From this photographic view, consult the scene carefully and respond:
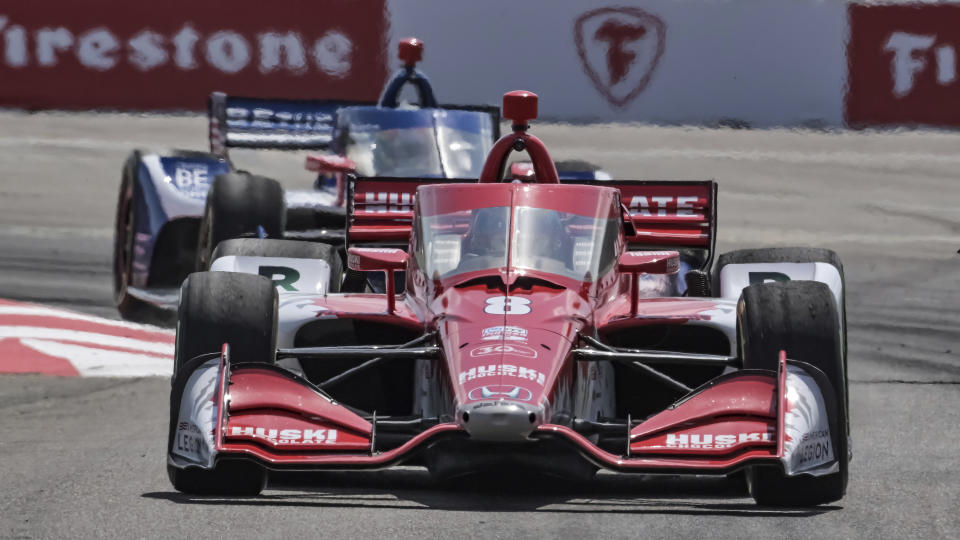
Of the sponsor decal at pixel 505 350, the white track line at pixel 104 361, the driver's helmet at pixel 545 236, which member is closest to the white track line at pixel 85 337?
the white track line at pixel 104 361

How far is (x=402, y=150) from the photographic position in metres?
13.9

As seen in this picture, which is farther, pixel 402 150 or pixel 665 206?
pixel 402 150

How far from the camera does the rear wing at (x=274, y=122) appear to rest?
14.5 metres

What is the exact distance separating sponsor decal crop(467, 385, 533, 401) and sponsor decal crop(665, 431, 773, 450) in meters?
0.50

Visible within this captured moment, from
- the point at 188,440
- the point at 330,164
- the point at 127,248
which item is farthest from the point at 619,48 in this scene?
the point at 188,440

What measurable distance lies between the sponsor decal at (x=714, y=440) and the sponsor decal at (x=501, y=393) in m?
0.50

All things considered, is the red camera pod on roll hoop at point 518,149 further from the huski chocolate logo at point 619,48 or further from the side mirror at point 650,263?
the huski chocolate logo at point 619,48

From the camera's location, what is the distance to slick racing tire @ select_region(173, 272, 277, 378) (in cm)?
725

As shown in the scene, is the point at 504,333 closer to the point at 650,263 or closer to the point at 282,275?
the point at 650,263

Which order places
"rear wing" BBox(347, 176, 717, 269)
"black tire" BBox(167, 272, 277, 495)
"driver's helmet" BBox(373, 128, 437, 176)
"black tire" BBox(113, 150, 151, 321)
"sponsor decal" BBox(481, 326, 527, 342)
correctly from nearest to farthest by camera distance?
"sponsor decal" BBox(481, 326, 527, 342) < "black tire" BBox(167, 272, 277, 495) < "rear wing" BBox(347, 176, 717, 269) < "black tire" BBox(113, 150, 151, 321) < "driver's helmet" BBox(373, 128, 437, 176)

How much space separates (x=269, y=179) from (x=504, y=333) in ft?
16.4

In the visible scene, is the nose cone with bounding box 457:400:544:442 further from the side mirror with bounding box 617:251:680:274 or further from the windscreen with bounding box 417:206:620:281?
the side mirror with bounding box 617:251:680:274

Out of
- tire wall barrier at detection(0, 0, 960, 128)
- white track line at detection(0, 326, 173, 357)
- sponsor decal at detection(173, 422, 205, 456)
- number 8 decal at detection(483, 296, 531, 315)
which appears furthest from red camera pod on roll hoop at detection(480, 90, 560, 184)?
tire wall barrier at detection(0, 0, 960, 128)

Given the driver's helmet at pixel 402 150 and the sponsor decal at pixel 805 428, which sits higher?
the driver's helmet at pixel 402 150
